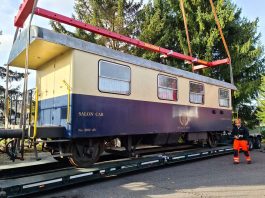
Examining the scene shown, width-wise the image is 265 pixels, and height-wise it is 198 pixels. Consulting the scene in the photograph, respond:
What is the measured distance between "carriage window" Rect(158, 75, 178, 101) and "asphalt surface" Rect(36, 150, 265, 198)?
235 cm

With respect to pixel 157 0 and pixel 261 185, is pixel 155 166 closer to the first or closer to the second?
pixel 261 185

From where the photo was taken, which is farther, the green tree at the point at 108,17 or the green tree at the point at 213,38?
the green tree at the point at 108,17

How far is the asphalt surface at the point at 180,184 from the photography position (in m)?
6.70

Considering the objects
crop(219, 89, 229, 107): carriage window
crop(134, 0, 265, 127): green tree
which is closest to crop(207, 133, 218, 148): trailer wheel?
crop(219, 89, 229, 107): carriage window

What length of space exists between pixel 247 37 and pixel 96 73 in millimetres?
18411

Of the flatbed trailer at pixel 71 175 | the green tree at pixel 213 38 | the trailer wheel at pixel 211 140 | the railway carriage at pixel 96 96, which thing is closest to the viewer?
the flatbed trailer at pixel 71 175

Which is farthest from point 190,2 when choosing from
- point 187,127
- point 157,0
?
point 187,127

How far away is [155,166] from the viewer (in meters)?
9.55

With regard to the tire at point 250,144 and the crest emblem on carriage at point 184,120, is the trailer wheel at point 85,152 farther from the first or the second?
the tire at point 250,144

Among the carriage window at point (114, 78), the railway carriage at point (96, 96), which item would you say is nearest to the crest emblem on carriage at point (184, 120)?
the railway carriage at point (96, 96)

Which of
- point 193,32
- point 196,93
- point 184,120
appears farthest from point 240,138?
point 193,32

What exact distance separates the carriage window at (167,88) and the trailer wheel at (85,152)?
291cm

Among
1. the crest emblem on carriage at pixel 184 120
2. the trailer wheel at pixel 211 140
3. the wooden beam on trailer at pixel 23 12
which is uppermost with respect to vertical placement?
the wooden beam on trailer at pixel 23 12

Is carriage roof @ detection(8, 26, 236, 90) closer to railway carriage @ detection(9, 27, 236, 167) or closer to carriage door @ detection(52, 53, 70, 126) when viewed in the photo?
railway carriage @ detection(9, 27, 236, 167)
